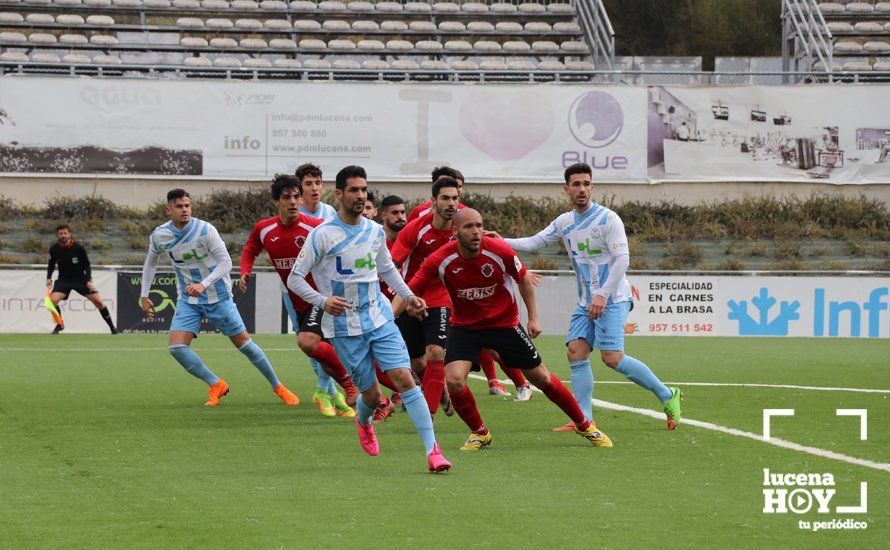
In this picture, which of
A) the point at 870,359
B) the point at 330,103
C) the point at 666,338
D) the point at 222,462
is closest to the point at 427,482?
the point at 222,462

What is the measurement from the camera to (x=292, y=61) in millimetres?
37000

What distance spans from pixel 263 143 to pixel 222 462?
87.7 ft

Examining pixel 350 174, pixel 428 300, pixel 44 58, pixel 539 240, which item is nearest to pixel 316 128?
pixel 44 58

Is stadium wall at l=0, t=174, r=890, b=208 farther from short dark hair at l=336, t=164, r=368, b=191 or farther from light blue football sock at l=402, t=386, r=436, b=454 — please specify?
light blue football sock at l=402, t=386, r=436, b=454

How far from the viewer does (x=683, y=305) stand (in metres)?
26.9

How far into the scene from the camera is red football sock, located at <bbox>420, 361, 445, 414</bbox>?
1045cm

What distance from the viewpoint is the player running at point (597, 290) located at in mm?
10438

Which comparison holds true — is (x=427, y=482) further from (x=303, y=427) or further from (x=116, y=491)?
(x=303, y=427)

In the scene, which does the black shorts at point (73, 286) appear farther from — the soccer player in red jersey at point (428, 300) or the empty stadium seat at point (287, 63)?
the soccer player in red jersey at point (428, 300)

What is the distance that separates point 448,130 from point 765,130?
917 centimetres

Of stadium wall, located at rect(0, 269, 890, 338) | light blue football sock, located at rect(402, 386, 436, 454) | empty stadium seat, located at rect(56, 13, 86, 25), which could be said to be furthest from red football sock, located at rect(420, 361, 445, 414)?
empty stadium seat, located at rect(56, 13, 86, 25)

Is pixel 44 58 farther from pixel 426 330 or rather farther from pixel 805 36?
pixel 426 330

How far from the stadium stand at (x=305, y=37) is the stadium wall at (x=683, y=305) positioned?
34.6 feet

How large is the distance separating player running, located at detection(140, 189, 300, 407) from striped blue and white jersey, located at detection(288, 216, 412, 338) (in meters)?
4.35
